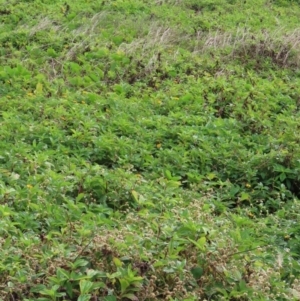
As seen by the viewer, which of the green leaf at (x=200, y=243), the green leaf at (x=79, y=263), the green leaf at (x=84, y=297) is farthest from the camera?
the green leaf at (x=200, y=243)

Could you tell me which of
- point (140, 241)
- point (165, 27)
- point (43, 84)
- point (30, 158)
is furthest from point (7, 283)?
point (165, 27)

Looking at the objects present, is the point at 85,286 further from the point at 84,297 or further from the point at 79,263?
the point at 79,263

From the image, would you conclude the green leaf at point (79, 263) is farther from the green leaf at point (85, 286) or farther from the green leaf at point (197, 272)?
the green leaf at point (197, 272)

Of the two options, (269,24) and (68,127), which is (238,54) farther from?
(68,127)

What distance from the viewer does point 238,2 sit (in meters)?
11.1

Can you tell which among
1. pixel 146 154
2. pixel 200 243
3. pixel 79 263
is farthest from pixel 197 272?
pixel 146 154

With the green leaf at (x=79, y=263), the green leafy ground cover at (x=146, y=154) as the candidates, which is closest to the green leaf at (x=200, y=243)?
the green leafy ground cover at (x=146, y=154)

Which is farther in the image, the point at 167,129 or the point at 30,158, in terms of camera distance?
the point at 167,129

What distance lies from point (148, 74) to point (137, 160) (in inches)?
110

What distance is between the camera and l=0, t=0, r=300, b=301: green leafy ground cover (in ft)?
9.12

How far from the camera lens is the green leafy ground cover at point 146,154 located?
2.78 meters

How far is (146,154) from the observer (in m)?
4.78

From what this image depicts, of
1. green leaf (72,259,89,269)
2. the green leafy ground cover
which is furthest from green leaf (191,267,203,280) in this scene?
green leaf (72,259,89,269)

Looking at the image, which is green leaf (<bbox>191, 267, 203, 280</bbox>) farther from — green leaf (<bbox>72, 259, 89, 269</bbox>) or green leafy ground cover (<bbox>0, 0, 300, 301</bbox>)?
green leaf (<bbox>72, 259, 89, 269</bbox>)
